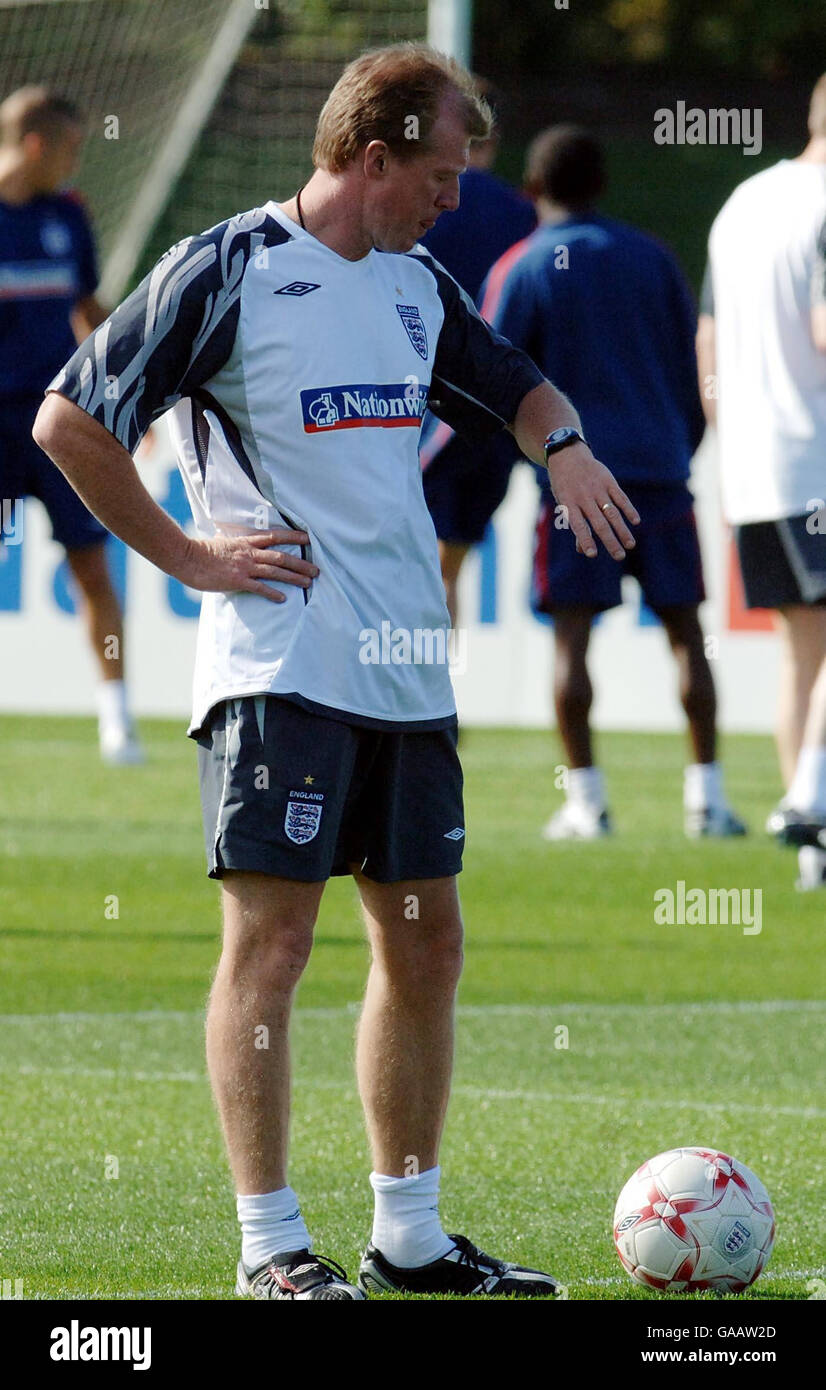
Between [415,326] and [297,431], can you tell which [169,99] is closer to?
[415,326]

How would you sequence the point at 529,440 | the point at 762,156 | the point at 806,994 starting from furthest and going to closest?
the point at 762,156
the point at 806,994
the point at 529,440

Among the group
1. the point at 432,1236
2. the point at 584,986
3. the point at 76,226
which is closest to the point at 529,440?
the point at 432,1236

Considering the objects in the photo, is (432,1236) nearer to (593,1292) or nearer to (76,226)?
(593,1292)

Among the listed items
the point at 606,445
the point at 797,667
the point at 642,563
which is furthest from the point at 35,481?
the point at 797,667

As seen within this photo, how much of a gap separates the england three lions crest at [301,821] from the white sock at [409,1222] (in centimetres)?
67

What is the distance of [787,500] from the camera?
343 inches

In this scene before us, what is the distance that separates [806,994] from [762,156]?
68.5ft

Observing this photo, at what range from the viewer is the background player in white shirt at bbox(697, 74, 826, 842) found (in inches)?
342

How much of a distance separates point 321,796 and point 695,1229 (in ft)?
3.32

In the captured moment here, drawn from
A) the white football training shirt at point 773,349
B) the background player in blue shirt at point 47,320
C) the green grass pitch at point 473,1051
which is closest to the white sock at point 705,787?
the green grass pitch at point 473,1051

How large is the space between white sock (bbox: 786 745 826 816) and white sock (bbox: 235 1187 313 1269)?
449 cm

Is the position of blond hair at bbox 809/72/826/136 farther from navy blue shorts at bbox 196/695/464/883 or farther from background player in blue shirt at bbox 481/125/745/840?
navy blue shorts at bbox 196/695/464/883
